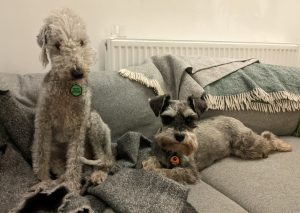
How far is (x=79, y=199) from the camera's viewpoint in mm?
1354

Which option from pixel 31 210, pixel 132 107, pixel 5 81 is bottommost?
pixel 31 210

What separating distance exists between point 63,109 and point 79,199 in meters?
0.42

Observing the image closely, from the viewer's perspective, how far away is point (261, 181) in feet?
5.43

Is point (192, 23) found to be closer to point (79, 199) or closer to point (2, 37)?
point (2, 37)

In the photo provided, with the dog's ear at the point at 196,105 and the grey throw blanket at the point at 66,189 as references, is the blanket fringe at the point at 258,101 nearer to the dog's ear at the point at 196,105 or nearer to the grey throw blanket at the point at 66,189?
the dog's ear at the point at 196,105

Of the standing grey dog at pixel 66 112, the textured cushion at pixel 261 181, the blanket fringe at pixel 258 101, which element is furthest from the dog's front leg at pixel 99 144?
the blanket fringe at pixel 258 101

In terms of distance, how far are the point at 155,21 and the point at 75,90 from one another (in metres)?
1.23

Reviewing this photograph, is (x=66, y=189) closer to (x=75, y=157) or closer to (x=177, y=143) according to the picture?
(x=75, y=157)

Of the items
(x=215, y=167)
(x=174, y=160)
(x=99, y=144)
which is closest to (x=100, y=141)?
(x=99, y=144)

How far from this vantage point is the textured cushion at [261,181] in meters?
1.48

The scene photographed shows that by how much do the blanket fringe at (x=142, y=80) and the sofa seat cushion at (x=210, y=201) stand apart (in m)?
0.65

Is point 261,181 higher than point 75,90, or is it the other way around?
point 75,90

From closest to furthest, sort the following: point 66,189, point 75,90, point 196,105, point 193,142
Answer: point 66,189, point 75,90, point 193,142, point 196,105

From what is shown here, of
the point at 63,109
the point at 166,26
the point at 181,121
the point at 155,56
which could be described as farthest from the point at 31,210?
the point at 166,26
